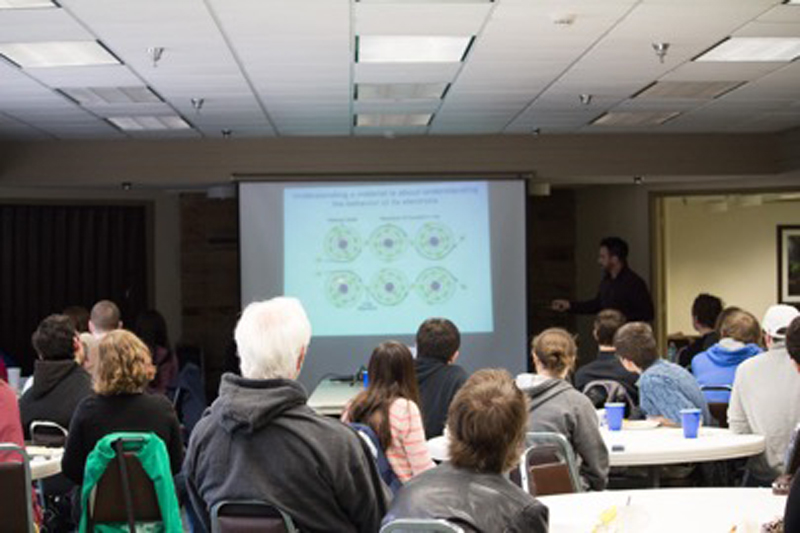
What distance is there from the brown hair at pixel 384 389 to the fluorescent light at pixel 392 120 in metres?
4.66

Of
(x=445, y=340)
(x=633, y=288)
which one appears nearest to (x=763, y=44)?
(x=445, y=340)

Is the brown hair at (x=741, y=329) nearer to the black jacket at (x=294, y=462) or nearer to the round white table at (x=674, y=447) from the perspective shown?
the round white table at (x=674, y=447)

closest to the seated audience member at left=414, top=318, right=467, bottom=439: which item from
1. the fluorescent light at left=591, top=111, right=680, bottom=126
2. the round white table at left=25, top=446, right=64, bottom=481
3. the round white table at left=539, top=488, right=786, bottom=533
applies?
the round white table at left=25, top=446, right=64, bottom=481

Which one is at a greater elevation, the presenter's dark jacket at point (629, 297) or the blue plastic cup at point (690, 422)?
the presenter's dark jacket at point (629, 297)

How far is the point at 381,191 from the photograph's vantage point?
9898 mm

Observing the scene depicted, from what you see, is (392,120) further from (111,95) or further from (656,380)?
(656,380)

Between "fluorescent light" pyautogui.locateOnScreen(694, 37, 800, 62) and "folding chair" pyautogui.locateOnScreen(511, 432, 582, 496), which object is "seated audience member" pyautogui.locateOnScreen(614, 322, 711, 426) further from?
"fluorescent light" pyautogui.locateOnScreen(694, 37, 800, 62)

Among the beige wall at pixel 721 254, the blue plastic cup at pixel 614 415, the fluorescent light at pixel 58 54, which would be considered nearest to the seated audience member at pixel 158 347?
the fluorescent light at pixel 58 54

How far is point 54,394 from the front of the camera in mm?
5152

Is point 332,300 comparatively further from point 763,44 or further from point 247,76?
point 763,44

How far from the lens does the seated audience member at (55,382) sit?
5117 millimetres

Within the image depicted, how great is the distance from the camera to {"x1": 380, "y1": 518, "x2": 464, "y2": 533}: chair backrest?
87.8 inches

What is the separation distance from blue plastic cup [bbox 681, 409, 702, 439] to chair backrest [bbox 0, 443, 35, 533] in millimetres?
2564

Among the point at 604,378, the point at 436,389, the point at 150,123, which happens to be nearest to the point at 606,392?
the point at 604,378
